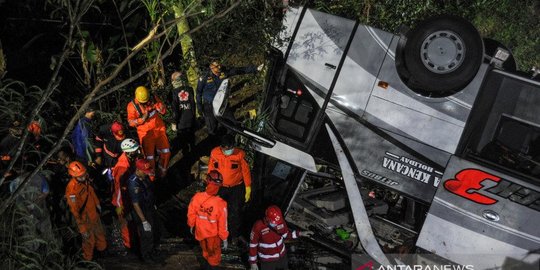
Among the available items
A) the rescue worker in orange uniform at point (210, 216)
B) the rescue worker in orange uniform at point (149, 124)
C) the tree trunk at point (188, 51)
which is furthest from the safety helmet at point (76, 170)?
the tree trunk at point (188, 51)

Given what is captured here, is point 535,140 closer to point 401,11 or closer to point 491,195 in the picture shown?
point 491,195

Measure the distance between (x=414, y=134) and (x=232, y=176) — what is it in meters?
2.52

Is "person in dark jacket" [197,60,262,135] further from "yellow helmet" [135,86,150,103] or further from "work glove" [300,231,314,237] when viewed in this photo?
"work glove" [300,231,314,237]

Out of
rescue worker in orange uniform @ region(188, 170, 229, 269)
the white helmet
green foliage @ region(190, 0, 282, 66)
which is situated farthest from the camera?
green foliage @ region(190, 0, 282, 66)

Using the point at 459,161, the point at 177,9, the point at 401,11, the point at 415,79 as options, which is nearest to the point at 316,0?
the point at 401,11

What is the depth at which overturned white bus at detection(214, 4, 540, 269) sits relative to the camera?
512 cm

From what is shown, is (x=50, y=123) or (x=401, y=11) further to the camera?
(x=401, y=11)

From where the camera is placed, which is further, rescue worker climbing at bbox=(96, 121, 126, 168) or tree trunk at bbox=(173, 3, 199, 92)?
tree trunk at bbox=(173, 3, 199, 92)

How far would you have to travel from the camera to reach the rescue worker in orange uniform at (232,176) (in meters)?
6.59

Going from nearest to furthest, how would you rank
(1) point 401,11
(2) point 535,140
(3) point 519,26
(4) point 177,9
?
(2) point 535,140, (4) point 177,9, (1) point 401,11, (3) point 519,26

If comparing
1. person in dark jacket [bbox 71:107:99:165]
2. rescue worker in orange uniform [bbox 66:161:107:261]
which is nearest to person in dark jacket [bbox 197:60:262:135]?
person in dark jacket [bbox 71:107:99:165]

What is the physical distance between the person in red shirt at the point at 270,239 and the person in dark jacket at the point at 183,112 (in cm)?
344

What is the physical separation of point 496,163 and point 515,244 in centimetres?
90

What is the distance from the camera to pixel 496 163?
17.0 ft
